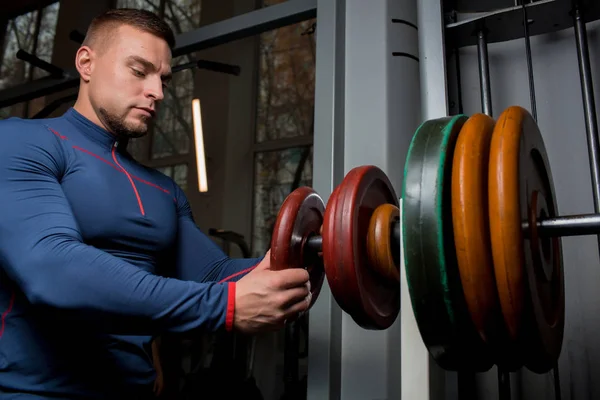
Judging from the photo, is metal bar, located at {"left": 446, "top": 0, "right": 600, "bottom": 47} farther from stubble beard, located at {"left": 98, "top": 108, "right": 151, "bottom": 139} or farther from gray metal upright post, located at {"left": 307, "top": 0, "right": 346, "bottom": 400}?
stubble beard, located at {"left": 98, "top": 108, "right": 151, "bottom": 139}

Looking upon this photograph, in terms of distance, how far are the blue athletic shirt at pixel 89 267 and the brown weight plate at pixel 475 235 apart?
38 cm

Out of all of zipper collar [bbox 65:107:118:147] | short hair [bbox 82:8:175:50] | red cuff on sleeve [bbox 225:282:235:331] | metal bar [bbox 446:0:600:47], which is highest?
metal bar [bbox 446:0:600:47]

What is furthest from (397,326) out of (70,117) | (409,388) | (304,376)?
(304,376)

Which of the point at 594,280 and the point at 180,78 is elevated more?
the point at 180,78

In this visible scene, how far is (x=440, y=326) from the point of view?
71cm

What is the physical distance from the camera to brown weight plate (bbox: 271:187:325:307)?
2.72 feet

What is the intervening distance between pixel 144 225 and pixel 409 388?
25.0 inches

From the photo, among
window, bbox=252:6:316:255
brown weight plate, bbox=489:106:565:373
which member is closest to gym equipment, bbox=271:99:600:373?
brown weight plate, bbox=489:106:565:373

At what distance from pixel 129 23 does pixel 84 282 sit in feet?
2.27

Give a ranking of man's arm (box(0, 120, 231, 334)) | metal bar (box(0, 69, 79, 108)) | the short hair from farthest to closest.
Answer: metal bar (box(0, 69, 79, 108)) < the short hair < man's arm (box(0, 120, 231, 334))

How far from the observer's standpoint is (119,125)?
1134 millimetres

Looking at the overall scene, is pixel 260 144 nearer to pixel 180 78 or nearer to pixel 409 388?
pixel 180 78

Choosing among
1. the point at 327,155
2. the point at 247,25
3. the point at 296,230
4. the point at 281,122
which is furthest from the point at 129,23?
the point at 281,122

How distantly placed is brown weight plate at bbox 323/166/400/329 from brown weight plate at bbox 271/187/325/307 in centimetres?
7
